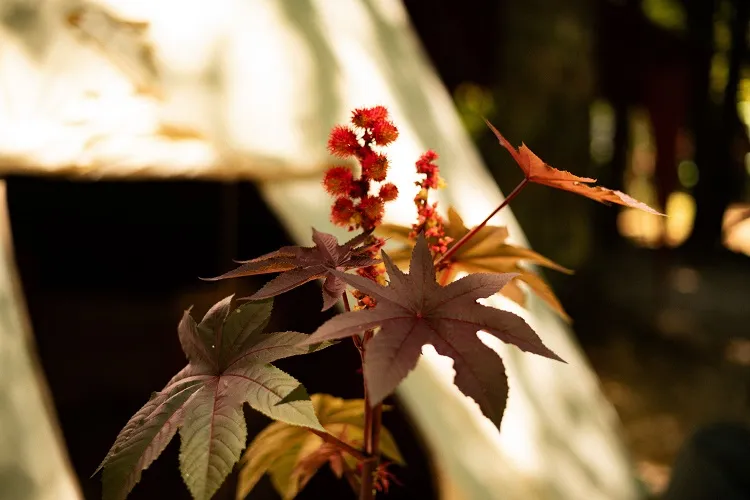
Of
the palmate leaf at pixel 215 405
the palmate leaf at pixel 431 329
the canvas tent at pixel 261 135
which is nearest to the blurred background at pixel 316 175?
the canvas tent at pixel 261 135

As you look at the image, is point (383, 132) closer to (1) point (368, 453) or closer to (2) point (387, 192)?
(2) point (387, 192)

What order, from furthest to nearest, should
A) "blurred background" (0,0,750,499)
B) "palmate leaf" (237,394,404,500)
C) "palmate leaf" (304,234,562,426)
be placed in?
"blurred background" (0,0,750,499), "palmate leaf" (237,394,404,500), "palmate leaf" (304,234,562,426)

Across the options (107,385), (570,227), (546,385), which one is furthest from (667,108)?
(107,385)

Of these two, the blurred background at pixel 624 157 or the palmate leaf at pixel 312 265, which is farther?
the blurred background at pixel 624 157

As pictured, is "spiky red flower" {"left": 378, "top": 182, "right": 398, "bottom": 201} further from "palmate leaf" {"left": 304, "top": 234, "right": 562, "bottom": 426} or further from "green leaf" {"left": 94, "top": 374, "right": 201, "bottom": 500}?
"green leaf" {"left": 94, "top": 374, "right": 201, "bottom": 500}

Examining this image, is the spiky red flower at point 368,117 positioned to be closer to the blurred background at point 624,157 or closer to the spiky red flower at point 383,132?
the spiky red flower at point 383,132

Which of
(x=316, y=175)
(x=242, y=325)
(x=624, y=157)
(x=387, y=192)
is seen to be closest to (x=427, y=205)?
(x=387, y=192)

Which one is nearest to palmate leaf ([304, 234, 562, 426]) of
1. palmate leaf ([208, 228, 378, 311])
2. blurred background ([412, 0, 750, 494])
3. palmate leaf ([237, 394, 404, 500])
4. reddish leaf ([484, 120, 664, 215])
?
palmate leaf ([208, 228, 378, 311])
